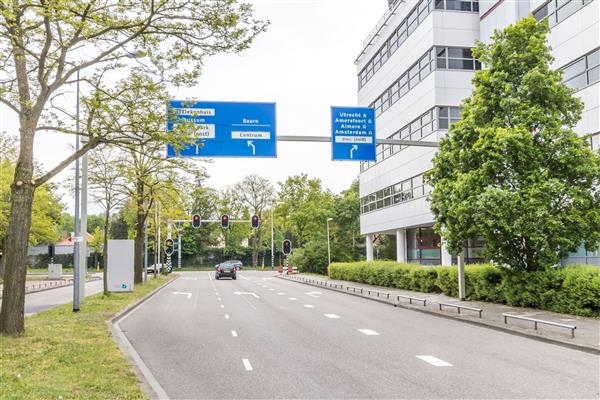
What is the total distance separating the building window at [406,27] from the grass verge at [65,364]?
92.9 feet

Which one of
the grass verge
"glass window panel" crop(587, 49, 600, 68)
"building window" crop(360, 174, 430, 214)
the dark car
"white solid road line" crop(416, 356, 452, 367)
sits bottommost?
the dark car

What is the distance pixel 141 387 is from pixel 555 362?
7060mm

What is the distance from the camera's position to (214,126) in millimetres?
21234

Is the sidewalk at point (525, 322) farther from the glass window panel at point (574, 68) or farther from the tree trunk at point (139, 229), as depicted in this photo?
the tree trunk at point (139, 229)

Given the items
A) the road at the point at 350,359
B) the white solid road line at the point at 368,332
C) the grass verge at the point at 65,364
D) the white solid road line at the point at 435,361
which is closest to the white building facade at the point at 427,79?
the white solid road line at the point at 368,332

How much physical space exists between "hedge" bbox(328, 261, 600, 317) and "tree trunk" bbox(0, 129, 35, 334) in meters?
14.4

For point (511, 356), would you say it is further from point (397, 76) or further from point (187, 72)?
point (397, 76)

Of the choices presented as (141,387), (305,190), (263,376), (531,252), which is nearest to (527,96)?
(531,252)

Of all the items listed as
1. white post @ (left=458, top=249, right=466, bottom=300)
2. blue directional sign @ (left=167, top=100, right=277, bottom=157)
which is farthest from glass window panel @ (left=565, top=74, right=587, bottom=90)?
blue directional sign @ (left=167, top=100, right=277, bottom=157)

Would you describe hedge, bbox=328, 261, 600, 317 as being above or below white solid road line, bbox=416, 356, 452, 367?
above

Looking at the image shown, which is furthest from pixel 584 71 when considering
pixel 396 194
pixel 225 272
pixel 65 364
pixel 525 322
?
pixel 225 272

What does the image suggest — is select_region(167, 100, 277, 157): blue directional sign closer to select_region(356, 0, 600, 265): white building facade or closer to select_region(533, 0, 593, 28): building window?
select_region(356, 0, 600, 265): white building facade

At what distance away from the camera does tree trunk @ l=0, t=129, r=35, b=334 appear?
39.9 ft

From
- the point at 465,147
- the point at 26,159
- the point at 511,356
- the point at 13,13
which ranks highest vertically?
the point at 13,13
